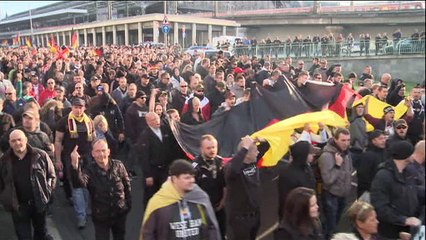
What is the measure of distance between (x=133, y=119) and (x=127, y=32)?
116 ft

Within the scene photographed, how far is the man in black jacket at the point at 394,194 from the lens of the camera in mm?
4387

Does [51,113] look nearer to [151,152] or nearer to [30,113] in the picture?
[30,113]

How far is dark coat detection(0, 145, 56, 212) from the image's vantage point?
18.6 feet

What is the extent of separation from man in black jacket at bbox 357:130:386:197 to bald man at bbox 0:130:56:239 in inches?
148

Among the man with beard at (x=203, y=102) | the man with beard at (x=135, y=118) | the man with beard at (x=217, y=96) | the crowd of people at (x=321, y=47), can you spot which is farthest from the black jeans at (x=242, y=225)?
the crowd of people at (x=321, y=47)

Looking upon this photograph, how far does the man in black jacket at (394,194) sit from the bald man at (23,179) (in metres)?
3.63

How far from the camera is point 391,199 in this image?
4.52 meters

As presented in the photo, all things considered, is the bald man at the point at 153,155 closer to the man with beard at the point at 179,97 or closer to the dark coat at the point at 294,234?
the man with beard at the point at 179,97

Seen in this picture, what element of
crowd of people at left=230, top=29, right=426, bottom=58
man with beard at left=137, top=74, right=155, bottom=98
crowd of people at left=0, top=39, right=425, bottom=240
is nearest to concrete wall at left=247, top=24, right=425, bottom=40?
crowd of people at left=230, top=29, right=426, bottom=58

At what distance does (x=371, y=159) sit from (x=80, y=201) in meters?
3.92

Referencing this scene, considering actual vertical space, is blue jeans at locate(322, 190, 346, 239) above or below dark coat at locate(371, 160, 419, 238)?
below

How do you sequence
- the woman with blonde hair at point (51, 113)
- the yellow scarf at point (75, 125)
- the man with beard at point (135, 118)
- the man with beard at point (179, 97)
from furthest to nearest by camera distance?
the man with beard at point (179, 97)
the man with beard at point (135, 118)
the woman with blonde hair at point (51, 113)
the yellow scarf at point (75, 125)

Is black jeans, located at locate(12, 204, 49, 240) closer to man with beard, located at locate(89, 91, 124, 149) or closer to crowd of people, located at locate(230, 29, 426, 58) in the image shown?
man with beard, located at locate(89, 91, 124, 149)

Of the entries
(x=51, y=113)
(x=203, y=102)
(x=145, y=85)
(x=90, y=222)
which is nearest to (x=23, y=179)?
(x=90, y=222)
